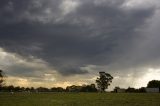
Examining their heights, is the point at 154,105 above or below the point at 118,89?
below

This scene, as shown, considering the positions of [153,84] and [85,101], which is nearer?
[85,101]

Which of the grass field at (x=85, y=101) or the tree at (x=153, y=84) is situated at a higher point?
the tree at (x=153, y=84)

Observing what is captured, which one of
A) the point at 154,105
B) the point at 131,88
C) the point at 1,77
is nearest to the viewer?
the point at 154,105

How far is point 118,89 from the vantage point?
195 metres

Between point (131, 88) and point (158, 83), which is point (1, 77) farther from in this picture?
point (158, 83)

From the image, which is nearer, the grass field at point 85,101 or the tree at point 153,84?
the grass field at point 85,101

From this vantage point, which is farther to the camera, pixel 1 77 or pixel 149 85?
pixel 149 85

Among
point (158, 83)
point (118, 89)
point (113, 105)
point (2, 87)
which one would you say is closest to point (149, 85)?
point (158, 83)

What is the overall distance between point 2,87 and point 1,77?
785 cm

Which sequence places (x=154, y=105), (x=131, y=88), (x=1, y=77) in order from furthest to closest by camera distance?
(x=131, y=88) < (x=1, y=77) < (x=154, y=105)

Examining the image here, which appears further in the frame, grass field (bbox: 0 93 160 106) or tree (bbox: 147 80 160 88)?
tree (bbox: 147 80 160 88)

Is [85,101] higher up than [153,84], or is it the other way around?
[153,84]

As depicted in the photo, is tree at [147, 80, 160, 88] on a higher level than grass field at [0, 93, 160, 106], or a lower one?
higher

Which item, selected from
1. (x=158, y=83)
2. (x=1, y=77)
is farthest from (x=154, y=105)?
(x=158, y=83)
